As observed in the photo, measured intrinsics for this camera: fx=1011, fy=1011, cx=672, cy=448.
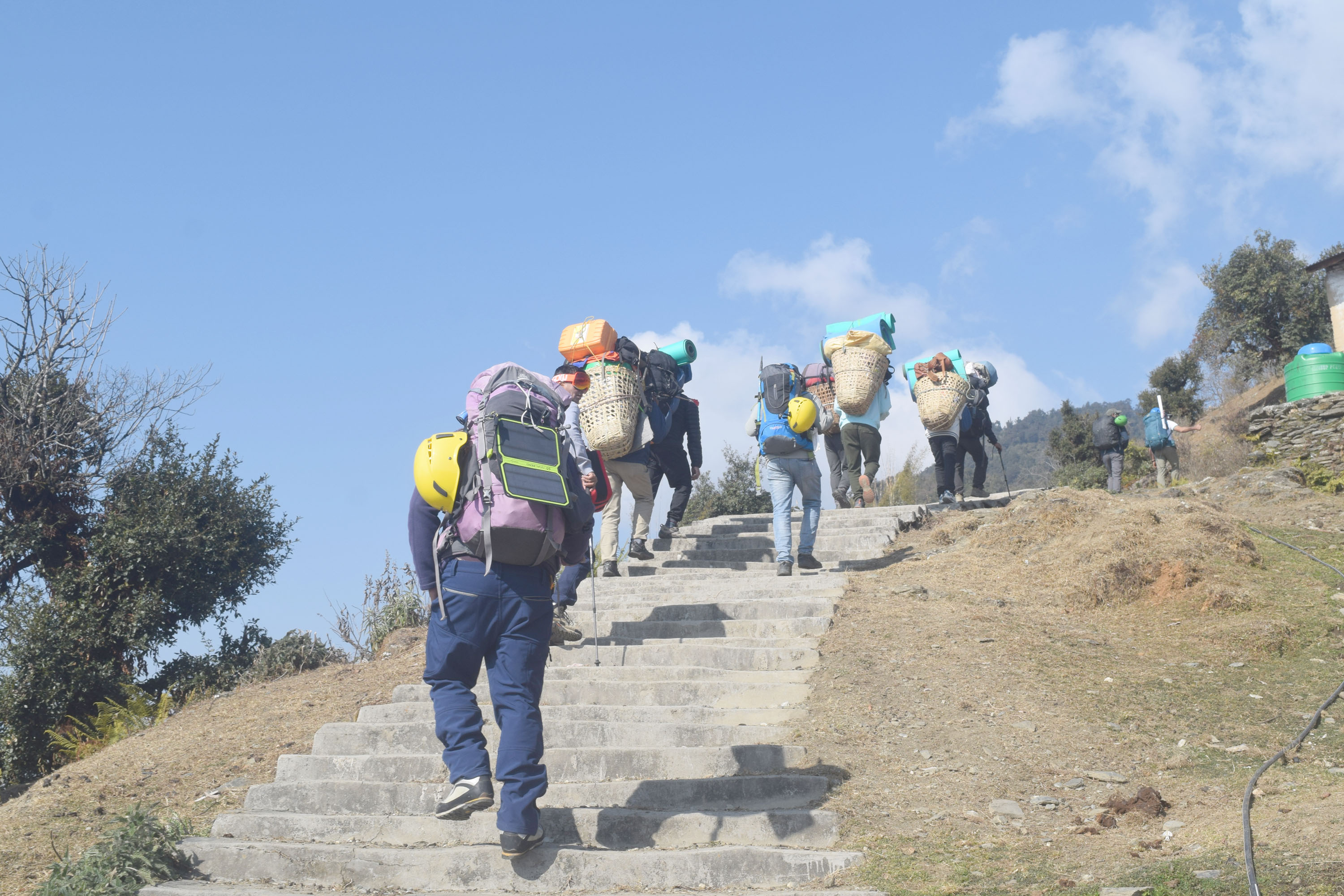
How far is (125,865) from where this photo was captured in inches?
198

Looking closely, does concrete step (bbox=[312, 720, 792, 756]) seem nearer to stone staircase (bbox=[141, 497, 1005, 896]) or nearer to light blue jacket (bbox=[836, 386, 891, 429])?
stone staircase (bbox=[141, 497, 1005, 896])

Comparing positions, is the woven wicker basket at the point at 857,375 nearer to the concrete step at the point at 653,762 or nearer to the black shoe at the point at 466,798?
the concrete step at the point at 653,762

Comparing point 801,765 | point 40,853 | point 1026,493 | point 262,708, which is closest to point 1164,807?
point 801,765

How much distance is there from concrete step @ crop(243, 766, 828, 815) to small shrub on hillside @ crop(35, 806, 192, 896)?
87 centimetres

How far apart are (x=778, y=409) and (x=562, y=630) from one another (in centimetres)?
319

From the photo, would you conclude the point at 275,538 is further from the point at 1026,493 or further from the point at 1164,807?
the point at 1164,807

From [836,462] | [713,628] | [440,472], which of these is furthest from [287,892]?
[836,462]

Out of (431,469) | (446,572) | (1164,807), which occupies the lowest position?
(1164,807)

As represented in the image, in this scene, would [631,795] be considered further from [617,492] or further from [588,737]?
[617,492]

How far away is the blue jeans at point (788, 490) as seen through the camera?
973cm

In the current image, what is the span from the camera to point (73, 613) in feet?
39.0

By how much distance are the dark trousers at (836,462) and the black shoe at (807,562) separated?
3973 mm

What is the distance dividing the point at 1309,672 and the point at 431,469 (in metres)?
6.09

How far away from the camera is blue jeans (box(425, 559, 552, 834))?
4.45 meters
